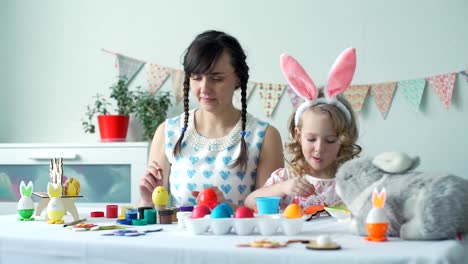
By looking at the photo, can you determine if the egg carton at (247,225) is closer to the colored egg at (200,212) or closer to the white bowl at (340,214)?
the colored egg at (200,212)

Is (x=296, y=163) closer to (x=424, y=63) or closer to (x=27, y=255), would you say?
(x=27, y=255)

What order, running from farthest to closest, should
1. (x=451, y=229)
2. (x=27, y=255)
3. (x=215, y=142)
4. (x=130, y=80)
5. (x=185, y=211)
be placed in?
(x=130, y=80) < (x=215, y=142) < (x=185, y=211) < (x=27, y=255) < (x=451, y=229)

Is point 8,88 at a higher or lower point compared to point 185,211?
higher

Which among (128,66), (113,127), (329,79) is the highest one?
(128,66)

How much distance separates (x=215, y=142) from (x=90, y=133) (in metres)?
2.04

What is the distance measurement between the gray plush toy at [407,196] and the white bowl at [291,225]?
9 centimetres

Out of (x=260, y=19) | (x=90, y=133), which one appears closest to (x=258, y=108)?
(x=260, y=19)

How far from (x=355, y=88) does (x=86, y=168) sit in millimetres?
1487

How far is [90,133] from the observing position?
3.73 metres

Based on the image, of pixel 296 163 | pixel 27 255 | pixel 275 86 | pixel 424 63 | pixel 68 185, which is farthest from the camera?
pixel 275 86

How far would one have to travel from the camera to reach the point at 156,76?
11.7 ft

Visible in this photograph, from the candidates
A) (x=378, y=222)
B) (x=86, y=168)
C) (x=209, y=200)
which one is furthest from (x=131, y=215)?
(x=86, y=168)

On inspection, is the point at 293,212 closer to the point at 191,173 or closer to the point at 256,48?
the point at 191,173

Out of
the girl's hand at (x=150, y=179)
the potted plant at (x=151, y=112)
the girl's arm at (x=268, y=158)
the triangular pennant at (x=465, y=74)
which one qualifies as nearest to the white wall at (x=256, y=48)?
the triangular pennant at (x=465, y=74)
